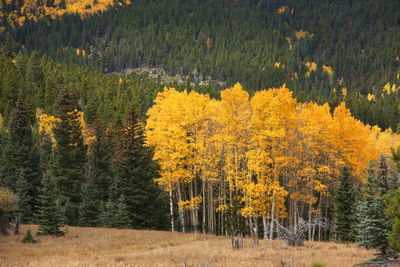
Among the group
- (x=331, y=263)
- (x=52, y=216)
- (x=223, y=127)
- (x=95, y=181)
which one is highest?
(x=223, y=127)

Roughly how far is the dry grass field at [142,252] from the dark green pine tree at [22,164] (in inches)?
393

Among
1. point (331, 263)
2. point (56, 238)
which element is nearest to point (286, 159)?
point (331, 263)

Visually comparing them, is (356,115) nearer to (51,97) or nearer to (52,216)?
(51,97)

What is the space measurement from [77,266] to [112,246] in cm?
808

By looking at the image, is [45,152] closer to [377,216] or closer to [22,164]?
[22,164]

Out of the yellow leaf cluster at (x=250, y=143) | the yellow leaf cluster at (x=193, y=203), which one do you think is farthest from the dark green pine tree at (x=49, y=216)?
the yellow leaf cluster at (x=193, y=203)

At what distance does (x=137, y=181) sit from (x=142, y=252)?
14372 millimetres

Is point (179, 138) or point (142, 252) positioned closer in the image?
point (142, 252)

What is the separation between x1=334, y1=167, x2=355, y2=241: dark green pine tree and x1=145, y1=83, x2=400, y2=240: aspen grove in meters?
1.46

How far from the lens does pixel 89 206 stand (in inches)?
1448

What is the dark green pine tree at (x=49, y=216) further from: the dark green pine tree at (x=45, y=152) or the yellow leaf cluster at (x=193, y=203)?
the dark green pine tree at (x=45, y=152)

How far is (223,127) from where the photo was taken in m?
29.9

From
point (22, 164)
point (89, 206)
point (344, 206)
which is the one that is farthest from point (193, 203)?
point (22, 164)

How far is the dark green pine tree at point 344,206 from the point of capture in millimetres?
32281
